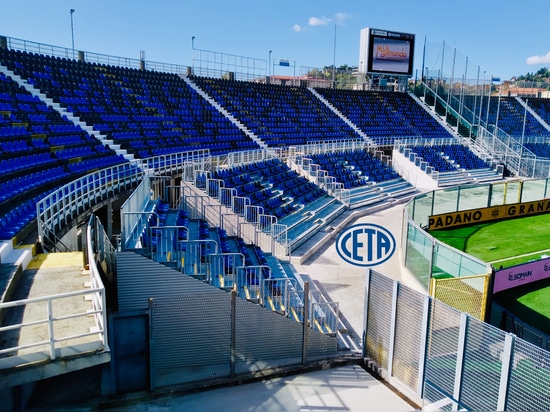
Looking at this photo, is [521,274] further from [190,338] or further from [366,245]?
[190,338]

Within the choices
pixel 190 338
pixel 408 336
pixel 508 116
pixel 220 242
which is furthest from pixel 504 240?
pixel 508 116

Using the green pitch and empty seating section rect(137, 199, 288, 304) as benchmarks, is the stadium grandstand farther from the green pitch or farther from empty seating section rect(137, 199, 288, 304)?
the green pitch

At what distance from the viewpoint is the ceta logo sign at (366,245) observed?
6180 mm

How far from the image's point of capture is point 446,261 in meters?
10.7

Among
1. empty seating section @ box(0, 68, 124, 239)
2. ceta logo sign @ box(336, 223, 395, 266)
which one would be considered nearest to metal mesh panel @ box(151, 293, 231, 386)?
ceta logo sign @ box(336, 223, 395, 266)

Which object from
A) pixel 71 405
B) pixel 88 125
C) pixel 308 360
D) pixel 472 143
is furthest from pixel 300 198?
pixel 472 143

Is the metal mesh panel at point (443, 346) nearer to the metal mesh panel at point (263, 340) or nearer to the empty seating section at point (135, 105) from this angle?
the metal mesh panel at point (263, 340)

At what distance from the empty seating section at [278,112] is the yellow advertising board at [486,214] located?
13055 millimetres

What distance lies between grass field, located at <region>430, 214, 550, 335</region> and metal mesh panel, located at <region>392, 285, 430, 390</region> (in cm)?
496

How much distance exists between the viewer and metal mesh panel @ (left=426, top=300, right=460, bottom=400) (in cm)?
698

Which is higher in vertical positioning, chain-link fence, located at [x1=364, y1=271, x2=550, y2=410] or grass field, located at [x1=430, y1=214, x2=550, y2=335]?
chain-link fence, located at [x1=364, y1=271, x2=550, y2=410]

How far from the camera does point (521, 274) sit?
13.1 m

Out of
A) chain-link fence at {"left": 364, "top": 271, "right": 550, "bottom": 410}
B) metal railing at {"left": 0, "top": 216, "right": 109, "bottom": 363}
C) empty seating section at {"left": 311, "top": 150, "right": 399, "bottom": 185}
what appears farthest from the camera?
empty seating section at {"left": 311, "top": 150, "right": 399, "bottom": 185}

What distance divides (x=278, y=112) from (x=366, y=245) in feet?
102
